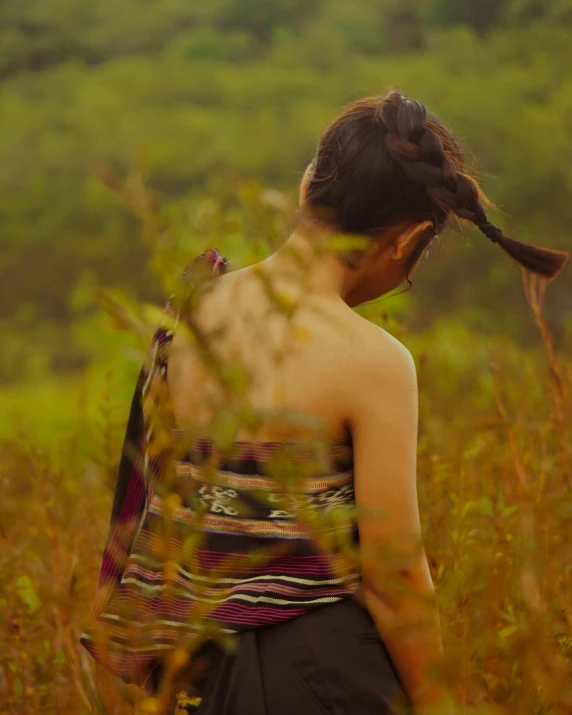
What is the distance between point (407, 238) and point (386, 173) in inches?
3.2

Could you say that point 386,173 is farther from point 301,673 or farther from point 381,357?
point 301,673

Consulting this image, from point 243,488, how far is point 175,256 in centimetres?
57

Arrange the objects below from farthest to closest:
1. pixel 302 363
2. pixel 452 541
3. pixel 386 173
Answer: pixel 452 541
pixel 386 173
pixel 302 363

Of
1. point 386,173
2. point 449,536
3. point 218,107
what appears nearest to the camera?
point 386,173

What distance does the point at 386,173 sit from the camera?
1.25m

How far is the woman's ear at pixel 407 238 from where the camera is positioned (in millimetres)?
1266

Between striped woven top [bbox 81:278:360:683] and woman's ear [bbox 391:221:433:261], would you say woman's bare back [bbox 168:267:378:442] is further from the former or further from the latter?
woman's ear [bbox 391:221:433:261]

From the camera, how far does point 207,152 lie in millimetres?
11062

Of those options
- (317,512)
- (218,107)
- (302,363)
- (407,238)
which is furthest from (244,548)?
(218,107)

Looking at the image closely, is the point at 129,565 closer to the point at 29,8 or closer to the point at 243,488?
the point at 243,488

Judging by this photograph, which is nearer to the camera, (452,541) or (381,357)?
(381,357)

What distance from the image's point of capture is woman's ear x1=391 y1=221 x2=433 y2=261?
4.15ft

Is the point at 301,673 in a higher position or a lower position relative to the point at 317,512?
lower

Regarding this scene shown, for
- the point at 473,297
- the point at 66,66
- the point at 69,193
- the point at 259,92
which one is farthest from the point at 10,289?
the point at 473,297
